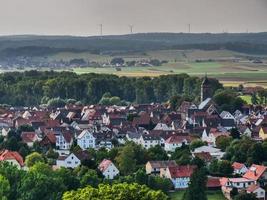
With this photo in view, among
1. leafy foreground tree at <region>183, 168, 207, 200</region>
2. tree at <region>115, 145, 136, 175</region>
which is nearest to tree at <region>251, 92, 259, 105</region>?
tree at <region>115, 145, 136, 175</region>

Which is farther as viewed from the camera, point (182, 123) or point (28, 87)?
point (28, 87)

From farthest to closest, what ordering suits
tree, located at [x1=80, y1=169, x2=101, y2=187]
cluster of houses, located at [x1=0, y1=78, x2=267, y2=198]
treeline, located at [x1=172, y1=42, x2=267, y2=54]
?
treeline, located at [x1=172, y1=42, x2=267, y2=54], cluster of houses, located at [x1=0, y1=78, x2=267, y2=198], tree, located at [x1=80, y1=169, x2=101, y2=187]

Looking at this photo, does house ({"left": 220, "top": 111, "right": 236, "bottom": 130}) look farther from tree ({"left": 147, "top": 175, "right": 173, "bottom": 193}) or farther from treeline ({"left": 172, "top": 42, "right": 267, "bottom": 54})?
treeline ({"left": 172, "top": 42, "right": 267, "bottom": 54})

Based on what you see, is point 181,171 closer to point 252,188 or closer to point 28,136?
point 252,188

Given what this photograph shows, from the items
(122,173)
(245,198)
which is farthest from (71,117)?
(245,198)

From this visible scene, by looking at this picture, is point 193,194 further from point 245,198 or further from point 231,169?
point 231,169

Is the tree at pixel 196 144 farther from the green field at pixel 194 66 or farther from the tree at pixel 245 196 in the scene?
the green field at pixel 194 66
